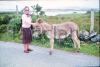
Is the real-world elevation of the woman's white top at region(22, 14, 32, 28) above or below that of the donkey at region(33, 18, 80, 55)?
above

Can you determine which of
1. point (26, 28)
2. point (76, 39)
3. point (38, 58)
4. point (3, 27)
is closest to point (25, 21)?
point (26, 28)

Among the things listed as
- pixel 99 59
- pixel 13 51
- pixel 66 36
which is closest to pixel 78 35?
pixel 66 36

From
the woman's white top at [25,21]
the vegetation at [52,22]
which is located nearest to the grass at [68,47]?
the vegetation at [52,22]

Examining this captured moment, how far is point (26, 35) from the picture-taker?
90.2 inches

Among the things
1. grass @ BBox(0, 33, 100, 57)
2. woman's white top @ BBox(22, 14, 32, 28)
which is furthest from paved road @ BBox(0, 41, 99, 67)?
woman's white top @ BBox(22, 14, 32, 28)

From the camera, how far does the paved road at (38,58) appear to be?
2184 mm

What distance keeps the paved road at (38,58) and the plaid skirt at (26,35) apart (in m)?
0.05

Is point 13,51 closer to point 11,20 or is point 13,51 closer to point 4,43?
point 4,43

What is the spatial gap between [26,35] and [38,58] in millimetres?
209

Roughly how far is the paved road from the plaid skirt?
0.17 feet

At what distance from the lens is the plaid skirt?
227 centimetres

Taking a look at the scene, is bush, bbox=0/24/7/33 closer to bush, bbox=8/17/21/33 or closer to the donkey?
bush, bbox=8/17/21/33

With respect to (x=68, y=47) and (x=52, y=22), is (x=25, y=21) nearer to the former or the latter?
(x=52, y=22)

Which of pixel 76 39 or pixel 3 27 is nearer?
pixel 76 39
